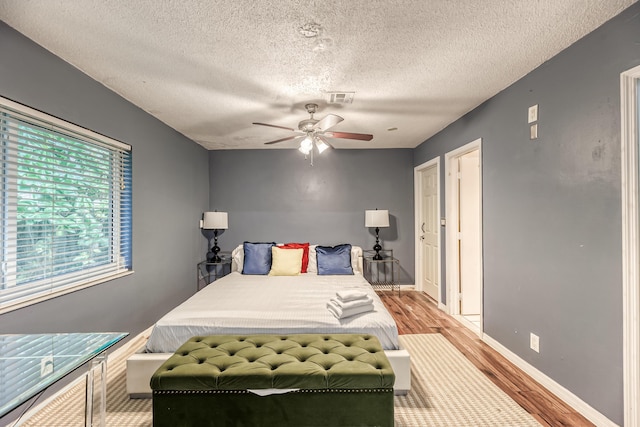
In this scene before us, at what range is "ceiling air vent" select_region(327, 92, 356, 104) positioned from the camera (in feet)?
9.54

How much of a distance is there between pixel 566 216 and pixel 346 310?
168cm

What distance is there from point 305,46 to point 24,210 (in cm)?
211

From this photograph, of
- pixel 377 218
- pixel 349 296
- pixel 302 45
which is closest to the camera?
pixel 302 45

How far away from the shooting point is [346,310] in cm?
236

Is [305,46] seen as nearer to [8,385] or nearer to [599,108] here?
[599,108]

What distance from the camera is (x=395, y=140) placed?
4781 mm

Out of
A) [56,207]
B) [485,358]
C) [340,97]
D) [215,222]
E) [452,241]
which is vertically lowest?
[485,358]

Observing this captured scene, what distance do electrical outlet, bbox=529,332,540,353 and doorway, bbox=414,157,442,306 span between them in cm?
180

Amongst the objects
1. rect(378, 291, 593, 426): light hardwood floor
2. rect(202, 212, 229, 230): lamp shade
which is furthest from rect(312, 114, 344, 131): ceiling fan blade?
rect(202, 212, 229, 230): lamp shade

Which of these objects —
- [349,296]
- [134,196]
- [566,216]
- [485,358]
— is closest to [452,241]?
[485,358]

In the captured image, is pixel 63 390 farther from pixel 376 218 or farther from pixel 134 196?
pixel 376 218

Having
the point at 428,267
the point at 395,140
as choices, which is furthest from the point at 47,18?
the point at 428,267

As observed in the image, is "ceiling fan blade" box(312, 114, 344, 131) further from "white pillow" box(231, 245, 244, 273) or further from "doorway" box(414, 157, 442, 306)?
"white pillow" box(231, 245, 244, 273)

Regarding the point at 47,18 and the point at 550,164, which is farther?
the point at 550,164
